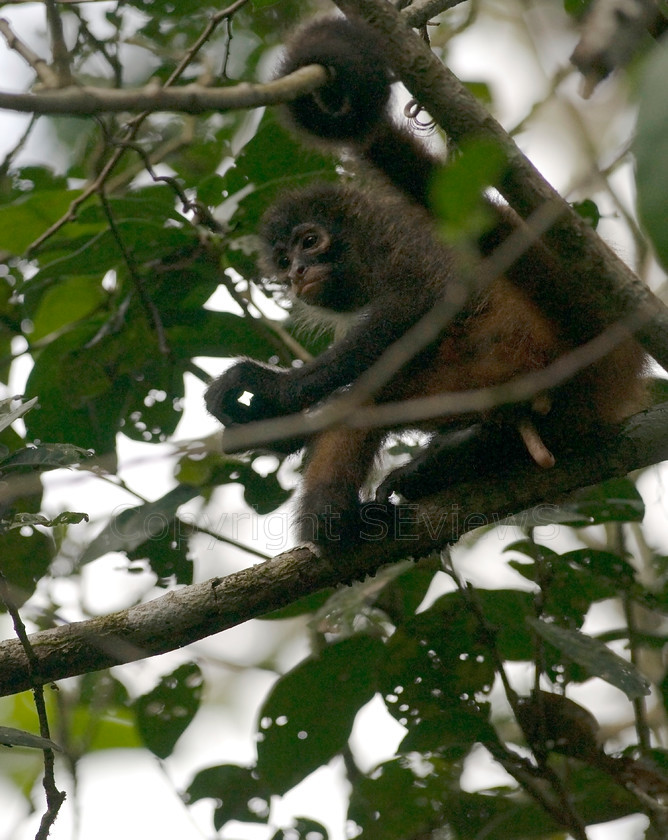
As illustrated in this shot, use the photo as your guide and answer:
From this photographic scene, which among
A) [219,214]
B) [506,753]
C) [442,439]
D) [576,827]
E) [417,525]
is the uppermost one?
[219,214]

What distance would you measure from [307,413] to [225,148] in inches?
99.3

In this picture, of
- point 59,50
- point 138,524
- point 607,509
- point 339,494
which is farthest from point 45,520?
point 607,509

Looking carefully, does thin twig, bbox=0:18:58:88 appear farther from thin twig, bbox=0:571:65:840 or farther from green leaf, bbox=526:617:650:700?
green leaf, bbox=526:617:650:700

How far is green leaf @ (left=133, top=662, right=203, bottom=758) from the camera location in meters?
4.03

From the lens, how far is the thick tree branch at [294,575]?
3.18 m

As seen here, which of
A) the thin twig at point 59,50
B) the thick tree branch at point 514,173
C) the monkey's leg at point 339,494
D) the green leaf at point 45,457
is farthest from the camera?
the monkey's leg at point 339,494

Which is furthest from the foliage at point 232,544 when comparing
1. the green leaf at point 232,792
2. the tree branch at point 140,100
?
the tree branch at point 140,100

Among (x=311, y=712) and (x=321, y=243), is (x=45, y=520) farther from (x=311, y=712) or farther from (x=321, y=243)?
(x=321, y=243)

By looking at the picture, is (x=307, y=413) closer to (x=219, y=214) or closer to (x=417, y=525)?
(x=417, y=525)

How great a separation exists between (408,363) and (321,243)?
47.1 inches

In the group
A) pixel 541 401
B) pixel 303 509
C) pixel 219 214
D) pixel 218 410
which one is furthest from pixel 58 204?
pixel 541 401

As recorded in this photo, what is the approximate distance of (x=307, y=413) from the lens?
3.90 m

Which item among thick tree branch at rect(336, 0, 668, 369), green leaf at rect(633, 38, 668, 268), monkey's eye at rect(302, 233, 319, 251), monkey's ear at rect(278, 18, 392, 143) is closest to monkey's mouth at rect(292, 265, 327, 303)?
monkey's eye at rect(302, 233, 319, 251)

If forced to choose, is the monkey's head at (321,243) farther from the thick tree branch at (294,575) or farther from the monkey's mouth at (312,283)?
the thick tree branch at (294,575)
